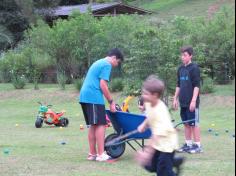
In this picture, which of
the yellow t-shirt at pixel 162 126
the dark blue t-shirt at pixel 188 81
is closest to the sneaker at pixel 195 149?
the dark blue t-shirt at pixel 188 81

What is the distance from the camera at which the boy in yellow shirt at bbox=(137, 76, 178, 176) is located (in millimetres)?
5723

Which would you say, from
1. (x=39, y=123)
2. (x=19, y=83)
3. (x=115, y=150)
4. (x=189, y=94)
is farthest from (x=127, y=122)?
(x=19, y=83)

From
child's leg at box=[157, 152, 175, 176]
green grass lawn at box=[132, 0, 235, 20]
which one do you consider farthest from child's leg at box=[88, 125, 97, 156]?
green grass lawn at box=[132, 0, 235, 20]

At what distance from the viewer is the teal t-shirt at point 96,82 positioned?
866cm

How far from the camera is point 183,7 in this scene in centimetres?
5062

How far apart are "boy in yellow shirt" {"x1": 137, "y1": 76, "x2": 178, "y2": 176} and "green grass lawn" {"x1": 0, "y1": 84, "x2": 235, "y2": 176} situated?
1912 mm

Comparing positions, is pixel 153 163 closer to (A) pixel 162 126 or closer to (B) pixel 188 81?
(A) pixel 162 126

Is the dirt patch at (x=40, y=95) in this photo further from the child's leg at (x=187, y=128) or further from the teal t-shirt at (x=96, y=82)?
the teal t-shirt at (x=96, y=82)

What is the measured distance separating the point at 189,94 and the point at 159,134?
3.84 metres

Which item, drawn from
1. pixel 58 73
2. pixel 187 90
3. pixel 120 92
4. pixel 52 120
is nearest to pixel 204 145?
pixel 187 90

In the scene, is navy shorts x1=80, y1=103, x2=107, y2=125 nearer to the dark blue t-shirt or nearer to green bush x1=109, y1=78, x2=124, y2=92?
the dark blue t-shirt

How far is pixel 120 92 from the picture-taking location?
23.0 m

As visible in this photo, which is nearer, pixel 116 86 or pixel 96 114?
pixel 96 114

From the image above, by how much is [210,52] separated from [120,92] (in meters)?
4.00
